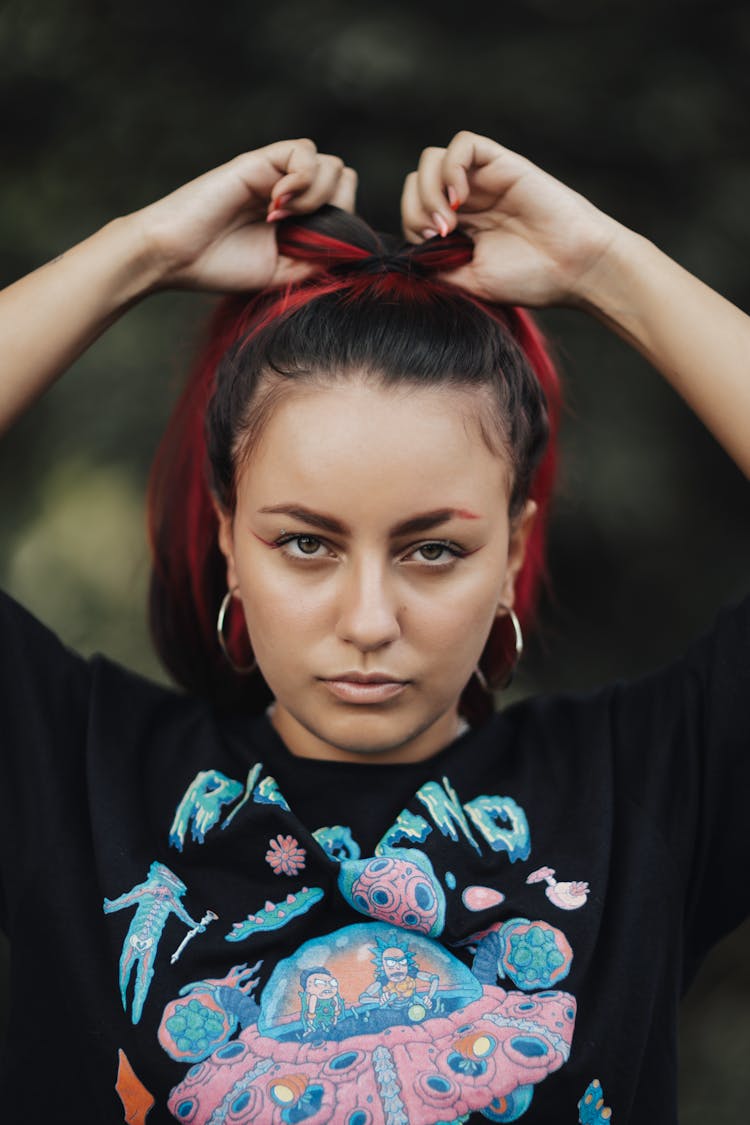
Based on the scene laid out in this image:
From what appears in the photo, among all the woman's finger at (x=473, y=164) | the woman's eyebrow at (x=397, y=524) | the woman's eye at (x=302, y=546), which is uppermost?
the woman's finger at (x=473, y=164)

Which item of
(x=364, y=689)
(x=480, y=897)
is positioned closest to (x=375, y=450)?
(x=364, y=689)

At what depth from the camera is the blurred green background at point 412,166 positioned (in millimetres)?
2051

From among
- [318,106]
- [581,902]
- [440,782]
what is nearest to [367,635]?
[440,782]

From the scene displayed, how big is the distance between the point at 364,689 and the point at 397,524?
0.16m

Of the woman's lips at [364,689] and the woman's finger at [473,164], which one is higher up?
the woman's finger at [473,164]

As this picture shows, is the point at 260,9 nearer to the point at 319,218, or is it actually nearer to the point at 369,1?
the point at 369,1

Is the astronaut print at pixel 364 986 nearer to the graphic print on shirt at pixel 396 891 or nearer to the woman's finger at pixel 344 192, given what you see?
the graphic print on shirt at pixel 396 891

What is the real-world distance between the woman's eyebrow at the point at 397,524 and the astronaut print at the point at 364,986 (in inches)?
11.4

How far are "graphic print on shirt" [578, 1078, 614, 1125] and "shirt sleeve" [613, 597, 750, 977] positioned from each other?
9.0 inches

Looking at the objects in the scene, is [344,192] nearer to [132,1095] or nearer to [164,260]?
[164,260]

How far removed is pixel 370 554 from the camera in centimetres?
121

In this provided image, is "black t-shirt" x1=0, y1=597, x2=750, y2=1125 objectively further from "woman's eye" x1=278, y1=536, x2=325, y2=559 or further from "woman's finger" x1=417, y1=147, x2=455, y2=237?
"woman's finger" x1=417, y1=147, x2=455, y2=237

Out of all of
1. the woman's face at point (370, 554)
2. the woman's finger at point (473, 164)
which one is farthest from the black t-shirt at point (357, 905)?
the woman's finger at point (473, 164)

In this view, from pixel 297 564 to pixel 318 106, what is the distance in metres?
1.14
